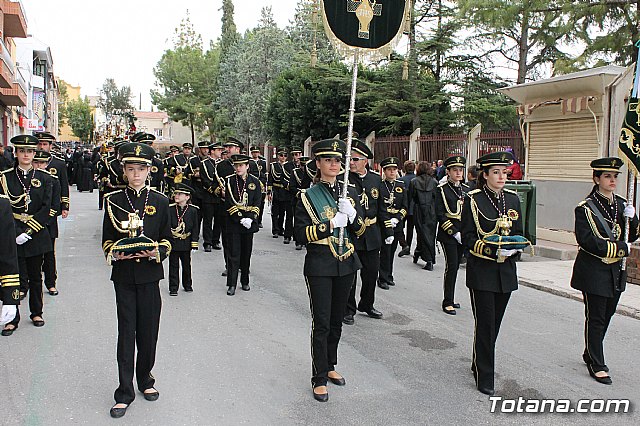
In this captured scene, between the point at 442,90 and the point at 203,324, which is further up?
the point at 442,90

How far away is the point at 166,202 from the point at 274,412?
1.91 m

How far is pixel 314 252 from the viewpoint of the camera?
17.3 feet

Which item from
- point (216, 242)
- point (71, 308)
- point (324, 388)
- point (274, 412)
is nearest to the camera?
Result: point (274, 412)

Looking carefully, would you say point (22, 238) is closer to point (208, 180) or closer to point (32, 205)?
point (32, 205)

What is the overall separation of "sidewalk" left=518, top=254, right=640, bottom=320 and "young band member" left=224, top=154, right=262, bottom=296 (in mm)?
4600

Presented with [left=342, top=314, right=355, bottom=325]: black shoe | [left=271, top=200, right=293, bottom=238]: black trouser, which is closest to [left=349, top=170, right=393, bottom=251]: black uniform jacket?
[left=342, top=314, right=355, bottom=325]: black shoe

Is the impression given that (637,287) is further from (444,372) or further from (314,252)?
(314,252)

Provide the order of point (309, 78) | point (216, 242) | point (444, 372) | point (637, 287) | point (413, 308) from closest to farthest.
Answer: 1. point (444, 372)
2. point (413, 308)
3. point (637, 287)
4. point (216, 242)
5. point (309, 78)

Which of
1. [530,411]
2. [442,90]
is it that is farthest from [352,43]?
[442,90]

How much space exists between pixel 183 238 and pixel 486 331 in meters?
5.03

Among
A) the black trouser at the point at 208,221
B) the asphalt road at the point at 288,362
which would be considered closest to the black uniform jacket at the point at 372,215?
the asphalt road at the point at 288,362

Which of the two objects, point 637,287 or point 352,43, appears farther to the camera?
point 637,287

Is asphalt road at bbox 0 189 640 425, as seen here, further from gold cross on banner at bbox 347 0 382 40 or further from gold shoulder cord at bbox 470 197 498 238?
gold cross on banner at bbox 347 0 382 40

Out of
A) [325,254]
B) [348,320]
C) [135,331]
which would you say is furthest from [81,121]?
[325,254]
